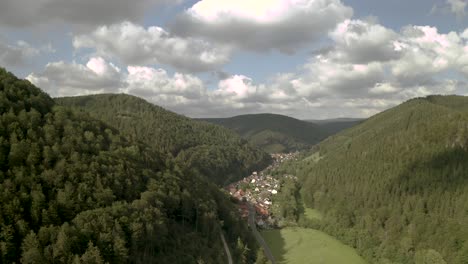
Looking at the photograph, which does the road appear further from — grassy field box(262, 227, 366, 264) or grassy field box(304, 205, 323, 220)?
grassy field box(304, 205, 323, 220)

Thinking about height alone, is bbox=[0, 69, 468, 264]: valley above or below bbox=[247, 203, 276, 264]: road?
above

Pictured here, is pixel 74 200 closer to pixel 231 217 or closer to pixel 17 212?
pixel 17 212

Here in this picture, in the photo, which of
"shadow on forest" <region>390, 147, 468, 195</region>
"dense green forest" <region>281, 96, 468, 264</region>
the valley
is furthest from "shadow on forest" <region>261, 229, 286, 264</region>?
"shadow on forest" <region>390, 147, 468, 195</region>

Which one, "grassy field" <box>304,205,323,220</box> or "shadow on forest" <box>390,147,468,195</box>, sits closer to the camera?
"shadow on forest" <box>390,147,468,195</box>

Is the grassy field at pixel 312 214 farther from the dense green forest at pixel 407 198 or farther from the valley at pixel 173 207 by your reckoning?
the dense green forest at pixel 407 198

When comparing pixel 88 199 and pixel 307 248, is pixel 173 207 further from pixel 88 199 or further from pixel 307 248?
pixel 307 248

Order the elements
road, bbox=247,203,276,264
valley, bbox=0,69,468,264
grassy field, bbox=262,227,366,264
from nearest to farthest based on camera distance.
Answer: valley, bbox=0,69,468,264, grassy field, bbox=262,227,366,264, road, bbox=247,203,276,264
